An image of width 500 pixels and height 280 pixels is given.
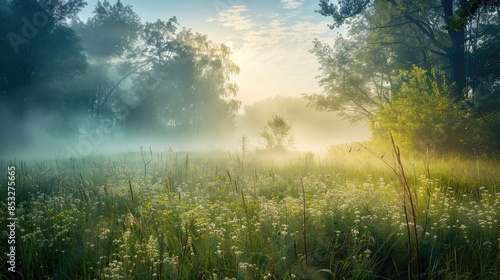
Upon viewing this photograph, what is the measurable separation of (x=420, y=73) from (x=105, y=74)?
29750 mm

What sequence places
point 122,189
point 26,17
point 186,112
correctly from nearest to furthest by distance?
1. point 122,189
2. point 26,17
3. point 186,112

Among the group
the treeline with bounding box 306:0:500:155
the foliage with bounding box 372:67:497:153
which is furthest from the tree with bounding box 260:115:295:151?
the foliage with bounding box 372:67:497:153

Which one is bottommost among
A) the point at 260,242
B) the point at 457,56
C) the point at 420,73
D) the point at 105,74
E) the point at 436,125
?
the point at 260,242

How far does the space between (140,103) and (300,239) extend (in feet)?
122

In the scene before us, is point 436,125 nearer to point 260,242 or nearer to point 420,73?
point 420,73

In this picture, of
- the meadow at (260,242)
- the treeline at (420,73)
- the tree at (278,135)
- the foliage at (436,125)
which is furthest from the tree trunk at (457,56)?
the meadow at (260,242)

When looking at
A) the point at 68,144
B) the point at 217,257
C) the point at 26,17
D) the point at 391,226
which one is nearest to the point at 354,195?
A: the point at 391,226

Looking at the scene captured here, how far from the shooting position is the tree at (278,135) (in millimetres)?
20922

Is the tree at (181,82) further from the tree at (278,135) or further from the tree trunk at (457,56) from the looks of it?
the tree trunk at (457,56)

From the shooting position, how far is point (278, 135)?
21.2 meters

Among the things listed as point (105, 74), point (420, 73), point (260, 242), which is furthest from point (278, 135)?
point (105, 74)

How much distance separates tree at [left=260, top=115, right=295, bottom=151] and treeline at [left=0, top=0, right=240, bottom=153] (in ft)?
53.0

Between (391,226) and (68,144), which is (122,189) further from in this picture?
(68,144)

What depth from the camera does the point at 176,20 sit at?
121 ft
